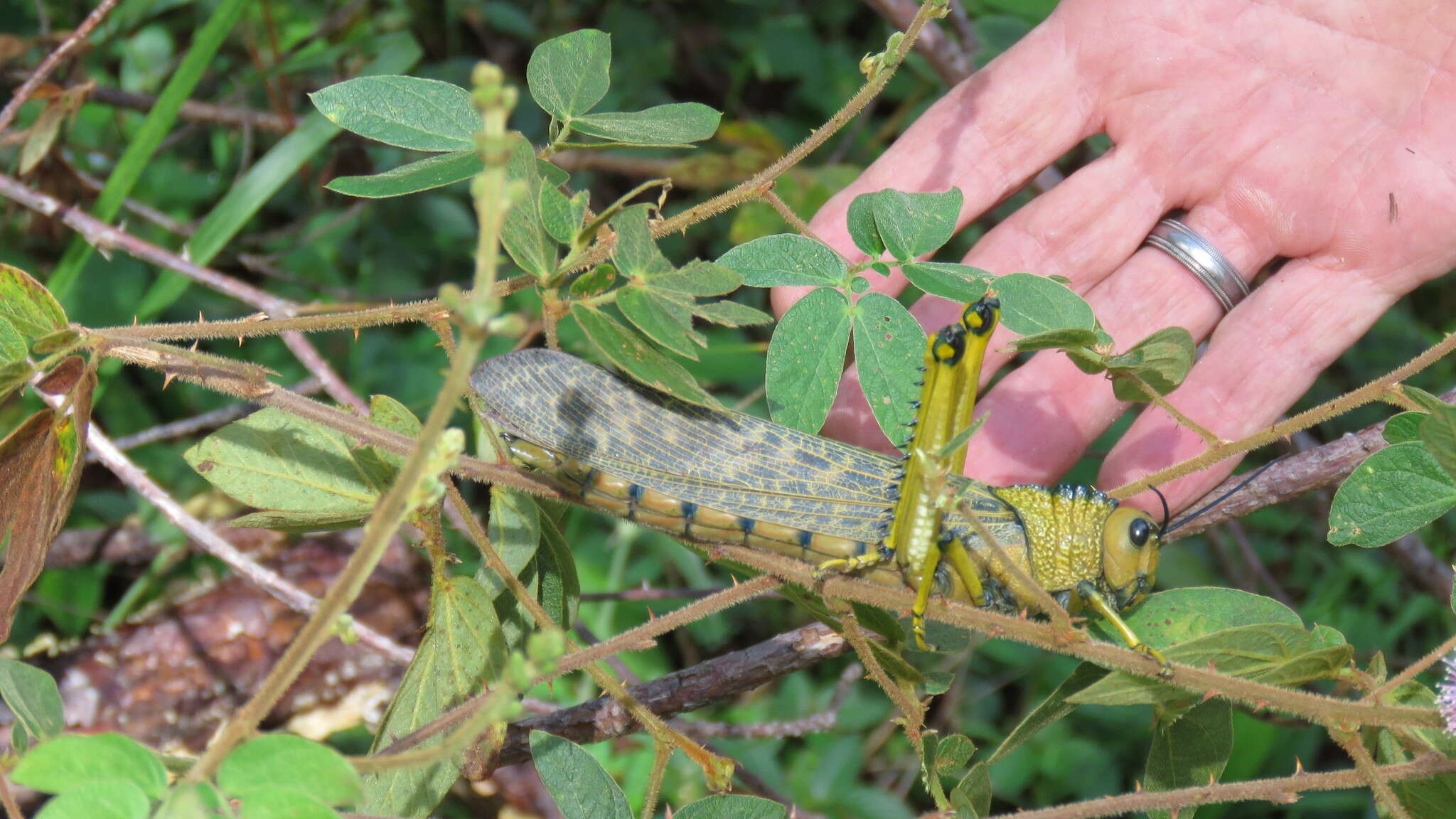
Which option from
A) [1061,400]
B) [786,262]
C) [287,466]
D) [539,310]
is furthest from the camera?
[539,310]

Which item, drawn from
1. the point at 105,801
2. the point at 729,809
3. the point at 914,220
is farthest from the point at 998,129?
the point at 105,801

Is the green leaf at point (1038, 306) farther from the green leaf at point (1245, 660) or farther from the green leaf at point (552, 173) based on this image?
the green leaf at point (552, 173)

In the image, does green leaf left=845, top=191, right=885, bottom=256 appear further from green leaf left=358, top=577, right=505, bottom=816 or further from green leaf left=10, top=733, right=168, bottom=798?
green leaf left=10, top=733, right=168, bottom=798

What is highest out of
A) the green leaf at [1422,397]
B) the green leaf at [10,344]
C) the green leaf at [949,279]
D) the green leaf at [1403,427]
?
the green leaf at [1422,397]

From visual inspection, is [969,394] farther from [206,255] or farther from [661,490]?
[206,255]

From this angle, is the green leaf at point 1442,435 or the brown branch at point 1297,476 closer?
the green leaf at point 1442,435

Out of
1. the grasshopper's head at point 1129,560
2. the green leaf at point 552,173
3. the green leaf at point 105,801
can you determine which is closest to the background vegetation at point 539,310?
the grasshopper's head at point 1129,560

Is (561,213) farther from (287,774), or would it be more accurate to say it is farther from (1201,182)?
(1201,182)
